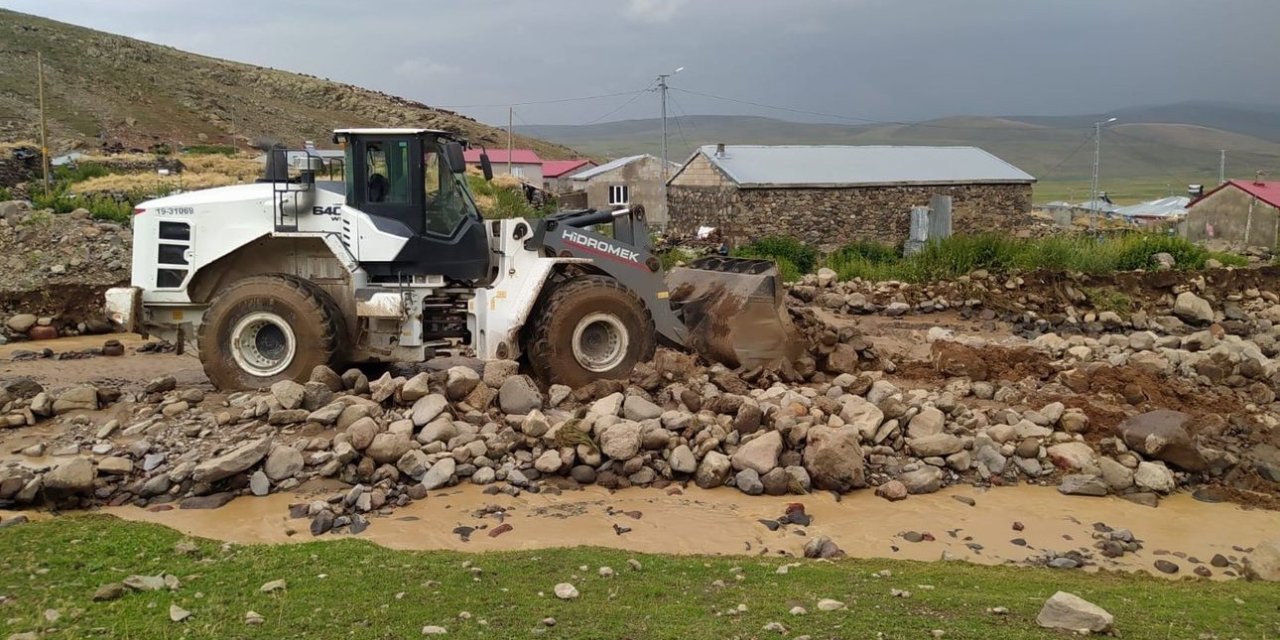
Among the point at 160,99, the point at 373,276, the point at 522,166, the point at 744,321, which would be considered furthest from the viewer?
the point at 160,99

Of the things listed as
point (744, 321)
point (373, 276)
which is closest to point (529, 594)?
point (373, 276)

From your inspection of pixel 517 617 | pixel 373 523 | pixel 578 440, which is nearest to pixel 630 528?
pixel 578 440

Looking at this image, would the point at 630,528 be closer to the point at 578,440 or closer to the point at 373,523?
the point at 578,440

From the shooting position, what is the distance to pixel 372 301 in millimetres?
11258

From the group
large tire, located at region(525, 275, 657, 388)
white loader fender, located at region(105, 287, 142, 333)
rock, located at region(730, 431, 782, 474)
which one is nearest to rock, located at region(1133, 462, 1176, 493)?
rock, located at region(730, 431, 782, 474)

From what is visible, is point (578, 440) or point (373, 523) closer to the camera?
point (373, 523)

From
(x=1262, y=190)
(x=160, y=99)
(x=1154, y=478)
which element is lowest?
→ (x=1154, y=478)

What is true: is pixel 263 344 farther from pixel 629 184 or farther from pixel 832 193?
pixel 629 184

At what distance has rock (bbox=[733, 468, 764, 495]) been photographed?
369 inches

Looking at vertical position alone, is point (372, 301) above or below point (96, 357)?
Answer: above

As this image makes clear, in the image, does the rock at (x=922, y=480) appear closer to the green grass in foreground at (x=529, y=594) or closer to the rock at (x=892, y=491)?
the rock at (x=892, y=491)

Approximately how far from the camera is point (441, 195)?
37.9ft

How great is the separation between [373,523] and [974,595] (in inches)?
187

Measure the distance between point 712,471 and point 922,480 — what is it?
196 centimetres
